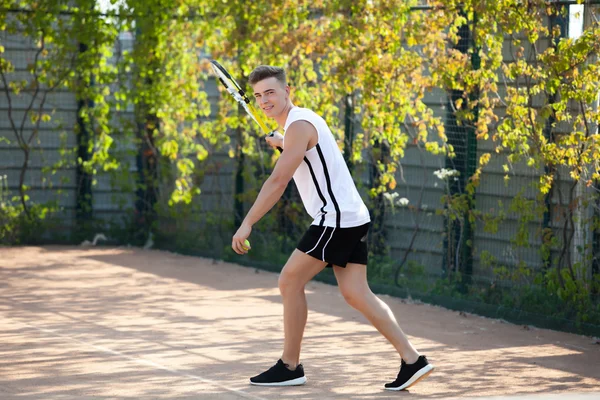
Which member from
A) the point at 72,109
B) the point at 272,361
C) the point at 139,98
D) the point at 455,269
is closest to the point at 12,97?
the point at 72,109

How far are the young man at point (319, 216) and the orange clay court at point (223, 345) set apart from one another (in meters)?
0.37

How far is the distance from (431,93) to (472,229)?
1345mm

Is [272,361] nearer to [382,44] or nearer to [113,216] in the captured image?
[382,44]

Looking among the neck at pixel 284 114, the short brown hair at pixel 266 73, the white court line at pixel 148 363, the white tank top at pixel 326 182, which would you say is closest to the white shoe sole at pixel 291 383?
the white court line at pixel 148 363

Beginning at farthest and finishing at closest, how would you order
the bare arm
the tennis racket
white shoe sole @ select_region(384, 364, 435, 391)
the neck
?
the tennis racket < the neck < white shoe sole @ select_region(384, 364, 435, 391) < the bare arm

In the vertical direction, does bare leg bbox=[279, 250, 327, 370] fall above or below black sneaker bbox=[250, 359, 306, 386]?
above

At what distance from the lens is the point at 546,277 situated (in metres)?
7.83

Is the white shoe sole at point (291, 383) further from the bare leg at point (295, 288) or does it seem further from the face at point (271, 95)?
the face at point (271, 95)

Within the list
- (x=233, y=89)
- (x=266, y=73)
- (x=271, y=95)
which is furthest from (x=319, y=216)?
(x=233, y=89)

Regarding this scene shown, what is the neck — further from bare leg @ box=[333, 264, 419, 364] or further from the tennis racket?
bare leg @ box=[333, 264, 419, 364]

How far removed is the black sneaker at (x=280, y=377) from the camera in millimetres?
5516

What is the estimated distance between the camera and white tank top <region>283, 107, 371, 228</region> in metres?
5.32

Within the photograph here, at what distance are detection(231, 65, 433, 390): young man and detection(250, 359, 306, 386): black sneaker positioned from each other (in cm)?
21

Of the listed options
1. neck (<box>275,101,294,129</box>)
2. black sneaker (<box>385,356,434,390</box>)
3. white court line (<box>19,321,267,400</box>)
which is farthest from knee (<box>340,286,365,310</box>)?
neck (<box>275,101,294,129</box>)
